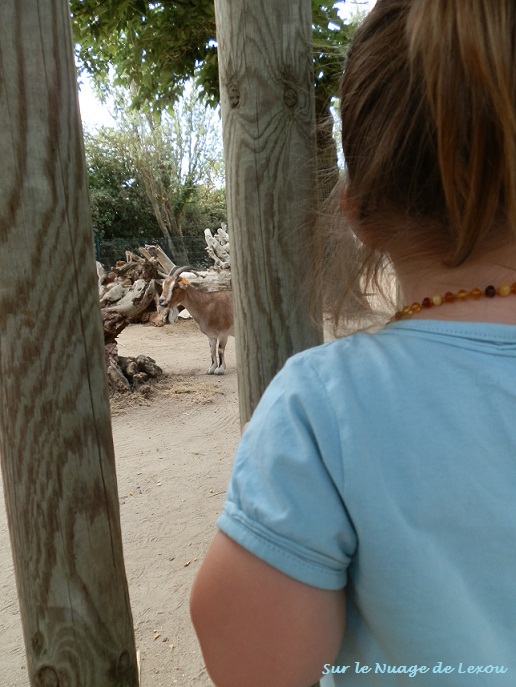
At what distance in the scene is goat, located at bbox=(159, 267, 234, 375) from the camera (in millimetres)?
8422

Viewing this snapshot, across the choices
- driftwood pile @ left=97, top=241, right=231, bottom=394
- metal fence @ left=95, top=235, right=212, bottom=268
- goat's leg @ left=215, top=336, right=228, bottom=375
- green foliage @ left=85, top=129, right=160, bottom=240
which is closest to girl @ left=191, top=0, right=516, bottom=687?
driftwood pile @ left=97, top=241, right=231, bottom=394

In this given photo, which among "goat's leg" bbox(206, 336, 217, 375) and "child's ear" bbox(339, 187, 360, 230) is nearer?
"child's ear" bbox(339, 187, 360, 230)

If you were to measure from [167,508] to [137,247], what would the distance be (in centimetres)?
A: 1663

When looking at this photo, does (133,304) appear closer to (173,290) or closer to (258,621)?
(173,290)

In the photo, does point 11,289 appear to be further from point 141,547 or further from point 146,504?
point 146,504

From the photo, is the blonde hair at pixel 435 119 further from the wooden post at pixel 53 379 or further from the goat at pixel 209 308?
the goat at pixel 209 308

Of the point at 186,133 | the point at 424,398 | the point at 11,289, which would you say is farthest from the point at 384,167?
the point at 186,133

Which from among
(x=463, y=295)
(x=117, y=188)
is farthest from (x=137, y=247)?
(x=463, y=295)

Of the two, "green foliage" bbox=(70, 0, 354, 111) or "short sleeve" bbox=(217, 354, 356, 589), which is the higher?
"green foliage" bbox=(70, 0, 354, 111)

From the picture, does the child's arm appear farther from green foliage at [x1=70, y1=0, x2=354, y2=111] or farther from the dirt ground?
green foliage at [x1=70, y1=0, x2=354, y2=111]

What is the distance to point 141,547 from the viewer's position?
346 centimetres

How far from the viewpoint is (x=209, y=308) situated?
8.75 meters

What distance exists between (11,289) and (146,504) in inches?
132

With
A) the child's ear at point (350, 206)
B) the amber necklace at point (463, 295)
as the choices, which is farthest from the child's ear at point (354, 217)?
the amber necklace at point (463, 295)
